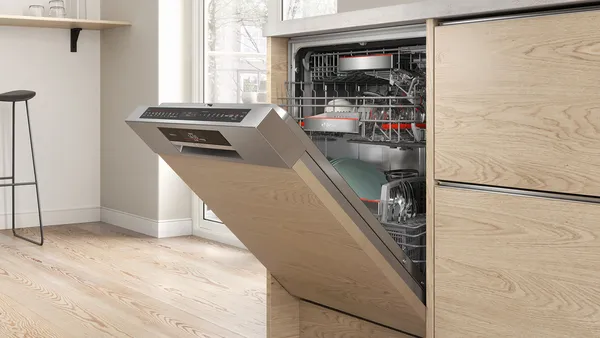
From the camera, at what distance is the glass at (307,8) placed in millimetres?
3957

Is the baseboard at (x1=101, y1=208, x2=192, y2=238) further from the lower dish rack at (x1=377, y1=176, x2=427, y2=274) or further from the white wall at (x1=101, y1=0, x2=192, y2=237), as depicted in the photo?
the lower dish rack at (x1=377, y1=176, x2=427, y2=274)

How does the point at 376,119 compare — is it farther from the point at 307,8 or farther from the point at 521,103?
the point at 307,8

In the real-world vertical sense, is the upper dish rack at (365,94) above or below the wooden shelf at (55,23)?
below

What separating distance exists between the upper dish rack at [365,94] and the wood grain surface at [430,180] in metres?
0.11

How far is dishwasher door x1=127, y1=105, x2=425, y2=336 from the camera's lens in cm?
179

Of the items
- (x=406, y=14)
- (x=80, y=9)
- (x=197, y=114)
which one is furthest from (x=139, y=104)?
(x=406, y=14)

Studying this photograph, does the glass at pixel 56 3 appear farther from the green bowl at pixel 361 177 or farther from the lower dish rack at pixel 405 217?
the lower dish rack at pixel 405 217

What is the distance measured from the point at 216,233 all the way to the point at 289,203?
287cm

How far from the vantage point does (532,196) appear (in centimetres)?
170

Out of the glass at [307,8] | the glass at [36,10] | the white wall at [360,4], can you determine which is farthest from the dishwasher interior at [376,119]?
the glass at [36,10]

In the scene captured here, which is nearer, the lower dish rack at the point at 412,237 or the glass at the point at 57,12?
the lower dish rack at the point at 412,237

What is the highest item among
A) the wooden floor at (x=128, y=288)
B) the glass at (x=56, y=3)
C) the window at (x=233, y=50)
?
the glass at (x=56, y=3)

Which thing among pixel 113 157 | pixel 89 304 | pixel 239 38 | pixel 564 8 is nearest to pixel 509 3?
pixel 564 8

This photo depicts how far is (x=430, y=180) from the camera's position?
1.93 metres
